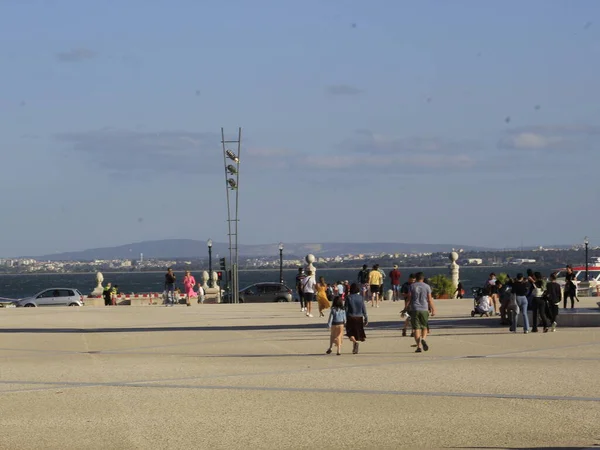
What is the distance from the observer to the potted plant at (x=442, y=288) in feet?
164

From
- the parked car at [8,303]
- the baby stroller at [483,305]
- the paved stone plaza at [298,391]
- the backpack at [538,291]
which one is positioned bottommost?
the parked car at [8,303]

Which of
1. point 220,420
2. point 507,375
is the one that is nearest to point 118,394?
point 220,420

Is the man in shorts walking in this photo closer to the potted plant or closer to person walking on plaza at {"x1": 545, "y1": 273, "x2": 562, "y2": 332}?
person walking on plaza at {"x1": 545, "y1": 273, "x2": 562, "y2": 332}

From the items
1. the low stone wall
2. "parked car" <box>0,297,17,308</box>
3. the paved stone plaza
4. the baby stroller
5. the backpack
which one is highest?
the backpack

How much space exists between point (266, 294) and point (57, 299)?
1081cm

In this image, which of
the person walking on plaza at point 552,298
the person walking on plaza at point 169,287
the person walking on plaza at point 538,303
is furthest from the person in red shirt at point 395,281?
the person walking on plaza at point 538,303

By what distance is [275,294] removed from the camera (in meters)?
55.0

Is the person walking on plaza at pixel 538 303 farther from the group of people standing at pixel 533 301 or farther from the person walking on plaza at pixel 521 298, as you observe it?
the person walking on plaza at pixel 521 298

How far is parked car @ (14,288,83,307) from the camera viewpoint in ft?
163

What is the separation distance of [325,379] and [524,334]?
9.58 m

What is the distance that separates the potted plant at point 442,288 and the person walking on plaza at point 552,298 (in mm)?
24329

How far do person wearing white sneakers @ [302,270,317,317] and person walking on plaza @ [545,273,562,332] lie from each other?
9.26m

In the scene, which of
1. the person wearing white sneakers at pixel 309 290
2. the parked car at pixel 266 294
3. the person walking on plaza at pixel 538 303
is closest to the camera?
the person walking on plaza at pixel 538 303

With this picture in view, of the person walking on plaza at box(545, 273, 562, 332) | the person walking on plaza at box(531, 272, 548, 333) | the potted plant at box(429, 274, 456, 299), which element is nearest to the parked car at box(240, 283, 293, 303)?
the potted plant at box(429, 274, 456, 299)
